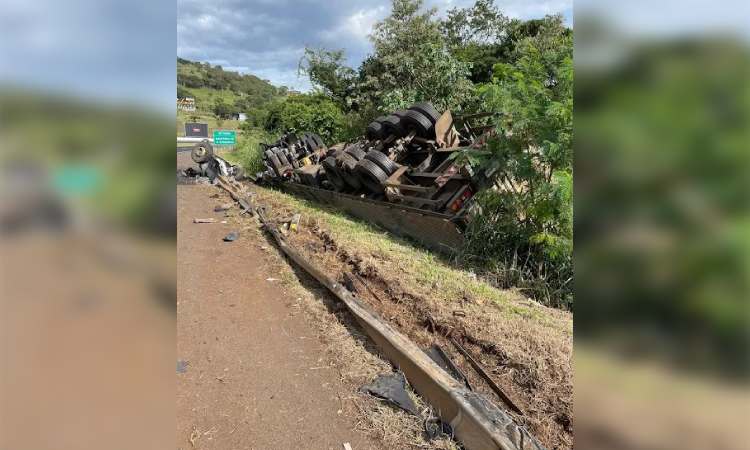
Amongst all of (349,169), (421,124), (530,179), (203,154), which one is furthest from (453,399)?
(203,154)

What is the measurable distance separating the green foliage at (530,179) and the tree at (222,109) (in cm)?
6276

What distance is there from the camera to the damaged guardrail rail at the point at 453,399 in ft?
7.59

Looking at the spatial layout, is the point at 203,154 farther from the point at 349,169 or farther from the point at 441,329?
the point at 441,329

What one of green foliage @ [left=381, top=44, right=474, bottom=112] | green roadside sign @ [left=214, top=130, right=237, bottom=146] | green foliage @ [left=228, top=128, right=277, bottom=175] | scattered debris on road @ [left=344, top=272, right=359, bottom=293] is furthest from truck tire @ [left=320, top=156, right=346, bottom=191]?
green roadside sign @ [left=214, top=130, right=237, bottom=146]

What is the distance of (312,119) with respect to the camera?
2064 centimetres

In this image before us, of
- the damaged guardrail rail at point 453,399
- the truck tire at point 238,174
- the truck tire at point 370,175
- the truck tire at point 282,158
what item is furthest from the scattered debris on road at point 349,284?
the truck tire at point 238,174

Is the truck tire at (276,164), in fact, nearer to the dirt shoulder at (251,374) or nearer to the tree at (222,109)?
the dirt shoulder at (251,374)

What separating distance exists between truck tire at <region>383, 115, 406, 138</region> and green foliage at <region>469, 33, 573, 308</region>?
3.30m

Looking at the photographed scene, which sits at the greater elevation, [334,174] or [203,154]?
[334,174]

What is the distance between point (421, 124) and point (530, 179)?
11.9ft

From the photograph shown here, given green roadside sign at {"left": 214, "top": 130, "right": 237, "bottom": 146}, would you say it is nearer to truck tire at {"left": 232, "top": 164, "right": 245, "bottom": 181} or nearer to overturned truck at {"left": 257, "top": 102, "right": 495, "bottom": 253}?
truck tire at {"left": 232, "top": 164, "right": 245, "bottom": 181}

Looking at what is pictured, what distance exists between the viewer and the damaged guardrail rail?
2312 millimetres
